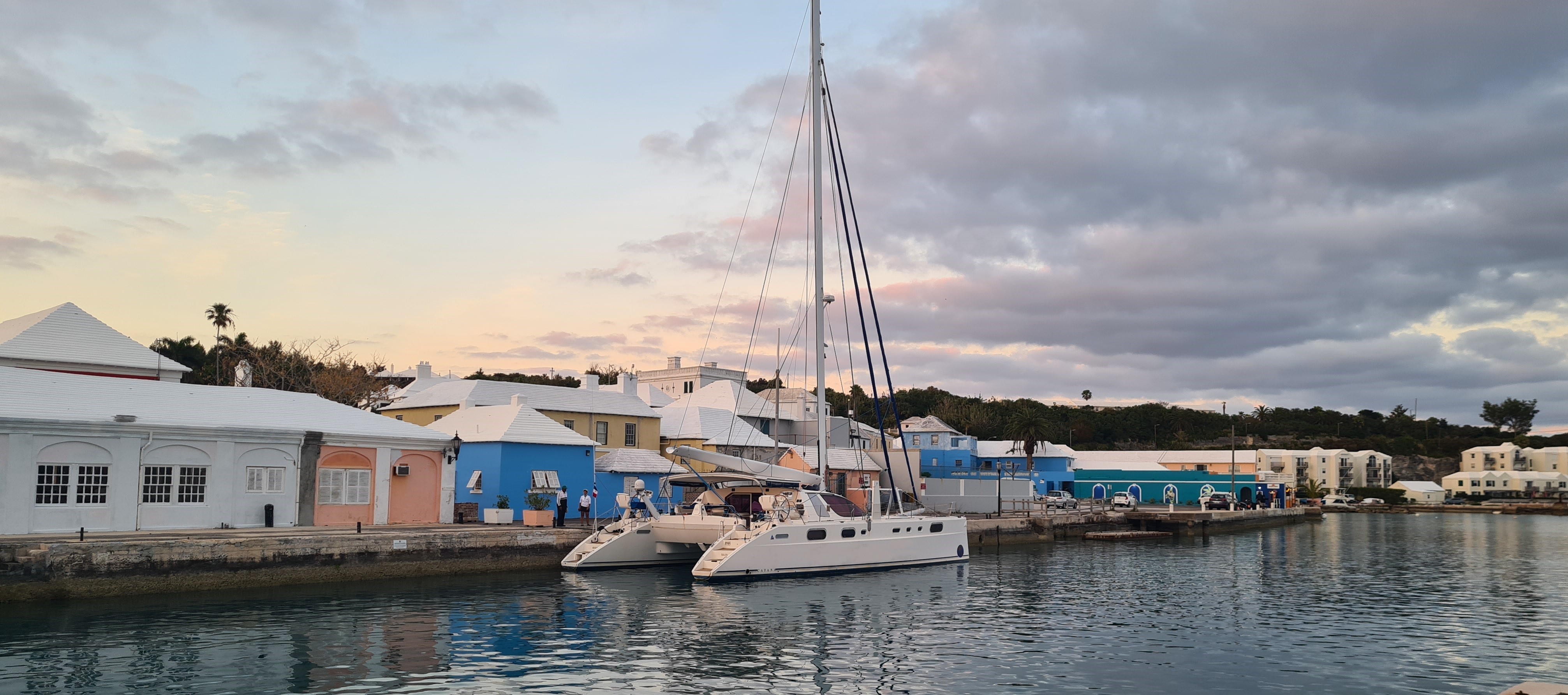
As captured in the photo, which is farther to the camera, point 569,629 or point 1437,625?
point 1437,625

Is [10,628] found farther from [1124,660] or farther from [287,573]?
[1124,660]

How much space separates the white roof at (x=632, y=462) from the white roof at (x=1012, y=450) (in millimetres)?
48340

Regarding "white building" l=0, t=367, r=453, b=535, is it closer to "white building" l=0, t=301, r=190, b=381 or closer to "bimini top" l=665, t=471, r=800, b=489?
"bimini top" l=665, t=471, r=800, b=489

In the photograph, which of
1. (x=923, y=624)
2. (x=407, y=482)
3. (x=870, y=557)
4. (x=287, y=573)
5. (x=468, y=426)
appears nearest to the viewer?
(x=923, y=624)

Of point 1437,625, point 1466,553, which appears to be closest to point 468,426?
point 1437,625

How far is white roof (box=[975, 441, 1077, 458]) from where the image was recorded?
92.8 metres

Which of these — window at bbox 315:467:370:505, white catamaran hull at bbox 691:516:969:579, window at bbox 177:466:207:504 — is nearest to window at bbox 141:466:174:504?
window at bbox 177:466:207:504

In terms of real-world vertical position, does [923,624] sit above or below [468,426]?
below

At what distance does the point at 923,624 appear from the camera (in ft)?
76.7

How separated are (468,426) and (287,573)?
15.7 m

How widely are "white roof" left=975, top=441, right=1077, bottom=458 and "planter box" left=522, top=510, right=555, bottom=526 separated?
5888cm

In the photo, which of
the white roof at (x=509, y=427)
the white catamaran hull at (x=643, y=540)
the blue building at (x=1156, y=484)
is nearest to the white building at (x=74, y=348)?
the white roof at (x=509, y=427)

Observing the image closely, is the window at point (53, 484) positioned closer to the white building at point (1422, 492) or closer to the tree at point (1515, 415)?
the white building at point (1422, 492)

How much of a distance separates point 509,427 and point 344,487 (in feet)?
24.6
